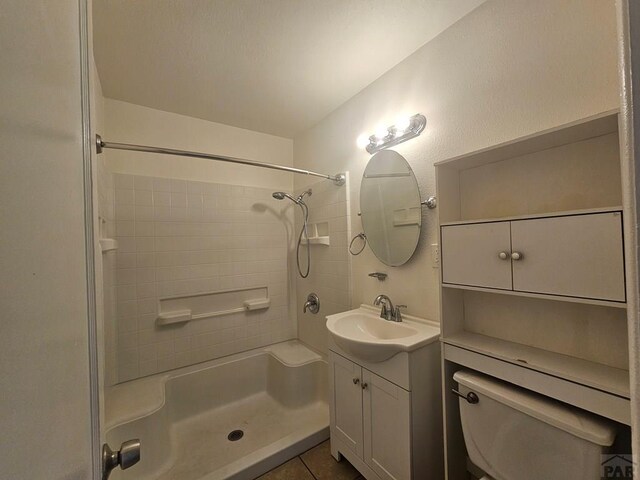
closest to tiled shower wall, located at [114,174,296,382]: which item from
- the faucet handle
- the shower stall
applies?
the shower stall

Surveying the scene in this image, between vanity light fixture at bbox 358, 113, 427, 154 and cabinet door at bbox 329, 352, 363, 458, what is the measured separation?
1347mm

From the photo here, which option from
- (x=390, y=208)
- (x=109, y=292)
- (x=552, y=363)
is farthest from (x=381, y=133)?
(x=109, y=292)

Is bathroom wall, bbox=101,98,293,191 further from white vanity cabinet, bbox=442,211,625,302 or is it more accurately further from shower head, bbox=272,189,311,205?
white vanity cabinet, bbox=442,211,625,302

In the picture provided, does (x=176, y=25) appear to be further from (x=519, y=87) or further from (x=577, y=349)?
(x=577, y=349)

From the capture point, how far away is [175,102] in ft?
6.17

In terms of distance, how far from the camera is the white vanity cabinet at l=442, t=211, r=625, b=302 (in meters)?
0.69

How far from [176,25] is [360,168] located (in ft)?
4.26

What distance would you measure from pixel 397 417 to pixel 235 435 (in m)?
1.28

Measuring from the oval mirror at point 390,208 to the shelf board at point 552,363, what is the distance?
1.85 ft

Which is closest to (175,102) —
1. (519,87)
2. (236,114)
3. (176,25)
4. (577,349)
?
(236,114)

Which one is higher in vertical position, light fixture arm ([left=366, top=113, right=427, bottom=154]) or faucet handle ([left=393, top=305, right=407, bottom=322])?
light fixture arm ([left=366, top=113, right=427, bottom=154])

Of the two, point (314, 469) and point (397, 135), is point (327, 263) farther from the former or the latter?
point (314, 469)

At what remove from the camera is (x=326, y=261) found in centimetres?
210

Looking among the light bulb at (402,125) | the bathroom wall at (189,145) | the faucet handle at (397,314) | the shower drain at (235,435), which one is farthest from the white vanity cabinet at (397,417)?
the bathroom wall at (189,145)
